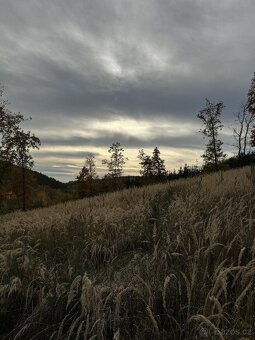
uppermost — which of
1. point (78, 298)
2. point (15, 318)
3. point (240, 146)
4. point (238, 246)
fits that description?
point (240, 146)

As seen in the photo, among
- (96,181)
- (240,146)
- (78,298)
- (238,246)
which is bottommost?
(78,298)

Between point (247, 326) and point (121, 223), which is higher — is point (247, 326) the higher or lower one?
the lower one

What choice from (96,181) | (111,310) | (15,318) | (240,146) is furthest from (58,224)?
(96,181)

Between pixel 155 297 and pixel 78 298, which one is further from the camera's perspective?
pixel 78 298

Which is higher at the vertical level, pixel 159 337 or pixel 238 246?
pixel 238 246

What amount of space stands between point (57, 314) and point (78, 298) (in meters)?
0.23

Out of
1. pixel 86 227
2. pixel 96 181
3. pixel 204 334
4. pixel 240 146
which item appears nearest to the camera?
pixel 204 334

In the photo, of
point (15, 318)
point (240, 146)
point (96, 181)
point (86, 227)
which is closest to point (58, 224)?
point (86, 227)

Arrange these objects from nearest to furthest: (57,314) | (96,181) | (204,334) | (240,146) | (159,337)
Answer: (204,334), (159,337), (57,314), (240,146), (96,181)

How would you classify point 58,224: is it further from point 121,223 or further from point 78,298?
point 78,298

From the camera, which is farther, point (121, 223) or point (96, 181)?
point (96, 181)

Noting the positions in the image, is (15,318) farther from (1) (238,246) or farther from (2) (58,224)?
(2) (58,224)

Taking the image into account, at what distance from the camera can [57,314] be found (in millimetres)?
3303

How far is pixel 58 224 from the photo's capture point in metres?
7.55
